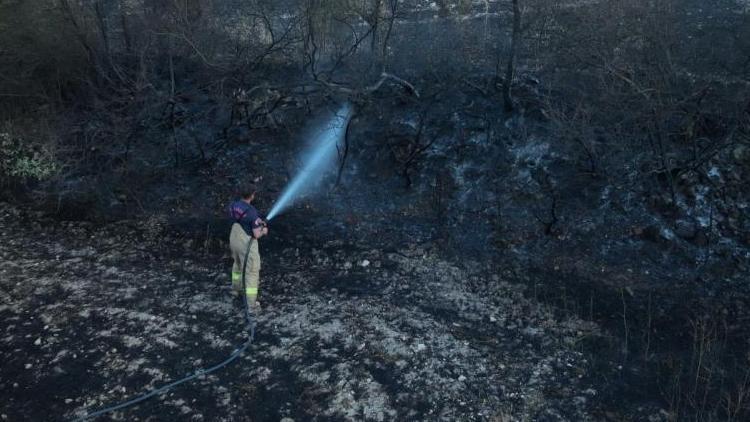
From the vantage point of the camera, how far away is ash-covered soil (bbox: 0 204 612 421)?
4.92 m

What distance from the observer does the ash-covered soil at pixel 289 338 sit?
194 inches

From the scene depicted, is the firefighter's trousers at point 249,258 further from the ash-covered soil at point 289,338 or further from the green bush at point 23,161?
the green bush at point 23,161

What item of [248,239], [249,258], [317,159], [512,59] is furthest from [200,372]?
[512,59]

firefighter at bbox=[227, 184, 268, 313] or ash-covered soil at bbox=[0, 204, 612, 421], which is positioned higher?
firefighter at bbox=[227, 184, 268, 313]

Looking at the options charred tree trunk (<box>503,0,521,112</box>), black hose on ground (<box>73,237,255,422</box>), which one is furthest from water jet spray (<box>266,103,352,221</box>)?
charred tree trunk (<box>503,0,521,112</box>)

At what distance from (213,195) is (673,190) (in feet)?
22.7

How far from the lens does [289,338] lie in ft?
18.9

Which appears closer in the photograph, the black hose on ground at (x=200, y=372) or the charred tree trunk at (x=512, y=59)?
the black hose on ground at (x=200, y=372)

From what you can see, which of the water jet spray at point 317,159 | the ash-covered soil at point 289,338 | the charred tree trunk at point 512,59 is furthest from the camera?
the water jet spray at point 317,159

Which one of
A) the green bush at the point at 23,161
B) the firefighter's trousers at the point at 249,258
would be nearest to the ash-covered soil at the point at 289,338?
the firefighter's trousers at the point at 249,258

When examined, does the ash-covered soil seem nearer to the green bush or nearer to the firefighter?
the firefighter

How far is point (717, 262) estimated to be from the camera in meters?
6.78

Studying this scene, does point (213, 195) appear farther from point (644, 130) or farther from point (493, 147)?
point (644, 130)

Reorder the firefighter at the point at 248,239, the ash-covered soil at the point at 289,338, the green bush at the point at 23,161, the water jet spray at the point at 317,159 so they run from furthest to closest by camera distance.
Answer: the green bush at the point at 23,161 < the water jet spray at the point at 317,159 < the firefighter at the point at 248,239 < the ash-covered soil at the point at 289,338
